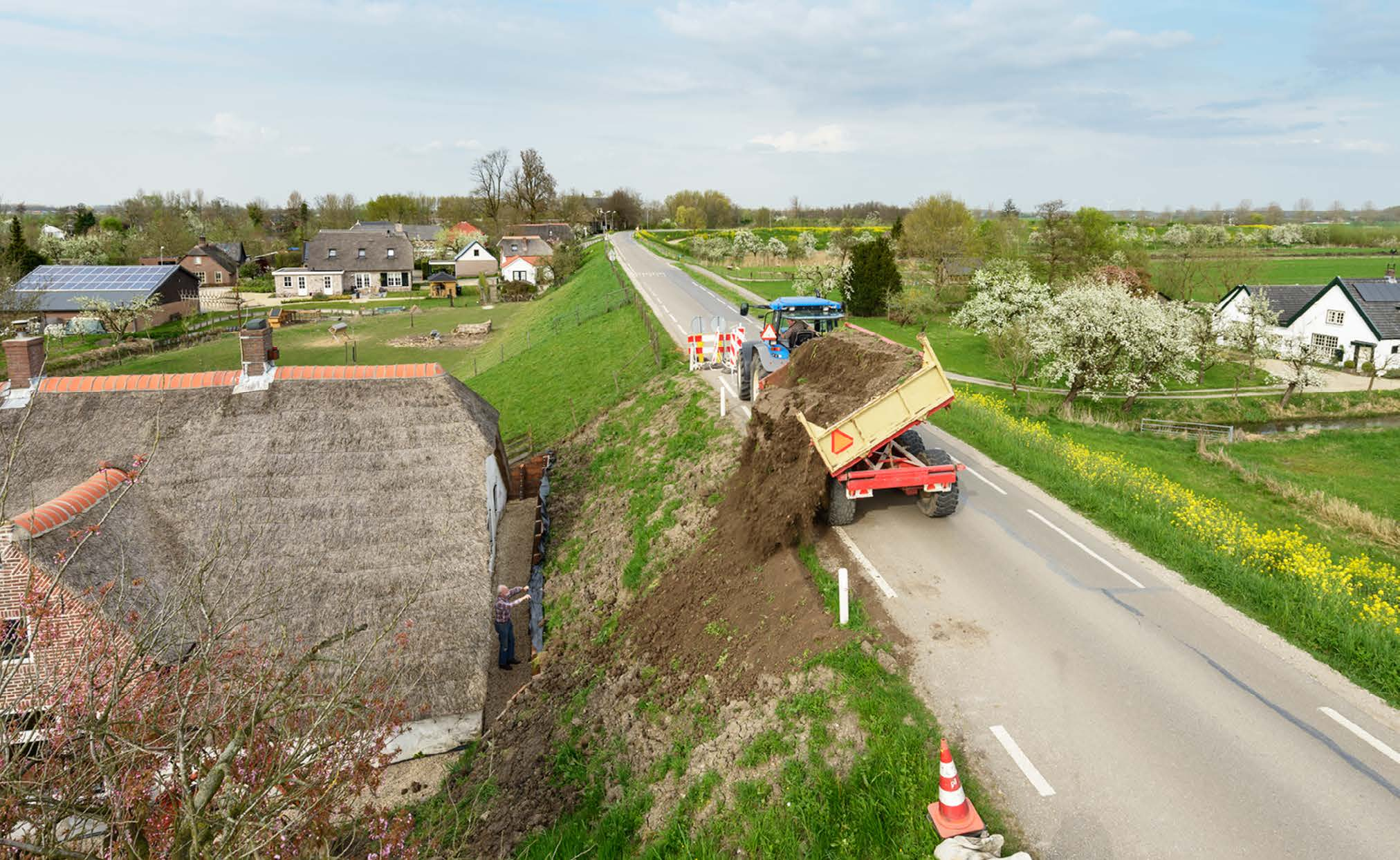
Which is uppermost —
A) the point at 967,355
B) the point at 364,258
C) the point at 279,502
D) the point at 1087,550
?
the point at 364,258

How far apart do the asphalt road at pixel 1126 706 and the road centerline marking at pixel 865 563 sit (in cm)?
4

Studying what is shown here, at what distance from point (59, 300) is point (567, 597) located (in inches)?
2194

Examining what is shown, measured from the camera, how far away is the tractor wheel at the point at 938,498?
44.4ft

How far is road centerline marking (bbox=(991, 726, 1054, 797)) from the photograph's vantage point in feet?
25.0

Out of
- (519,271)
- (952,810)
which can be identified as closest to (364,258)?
(519,271)

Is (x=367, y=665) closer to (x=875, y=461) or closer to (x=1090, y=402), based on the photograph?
(x=875, y=461)

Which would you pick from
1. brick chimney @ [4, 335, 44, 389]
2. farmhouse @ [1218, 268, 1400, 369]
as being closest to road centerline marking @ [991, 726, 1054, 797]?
brick chimney @ [4, 335, 44, 389]

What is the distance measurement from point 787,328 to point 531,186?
353ft

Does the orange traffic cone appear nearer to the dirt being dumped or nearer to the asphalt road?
the asphalt road

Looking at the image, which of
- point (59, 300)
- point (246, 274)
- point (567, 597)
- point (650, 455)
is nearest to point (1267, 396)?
point (650, 455)

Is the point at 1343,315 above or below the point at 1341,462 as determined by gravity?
above

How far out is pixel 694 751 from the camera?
9.35 metres

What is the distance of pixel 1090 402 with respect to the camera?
34.6 meters

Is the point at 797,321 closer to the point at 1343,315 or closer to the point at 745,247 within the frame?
the point at 1343,315
